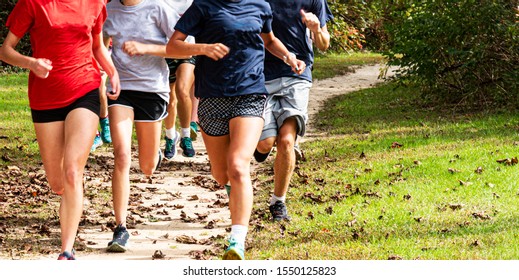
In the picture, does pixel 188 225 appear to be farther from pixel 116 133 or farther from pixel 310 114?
pixel 310 114

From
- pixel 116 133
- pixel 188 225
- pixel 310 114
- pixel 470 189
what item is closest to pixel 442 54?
pixel 310 114

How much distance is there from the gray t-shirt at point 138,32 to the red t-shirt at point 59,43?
94 cm

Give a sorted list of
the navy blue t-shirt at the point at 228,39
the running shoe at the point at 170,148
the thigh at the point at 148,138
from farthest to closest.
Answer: the running shoe at the point at 170,148 < the thigh at the point at 148,138 < the navy blue t-shirt at the point at 228,39

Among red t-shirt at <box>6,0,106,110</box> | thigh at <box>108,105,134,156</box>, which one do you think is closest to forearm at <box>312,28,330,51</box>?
thigh at <box>108,105,134,156</box>

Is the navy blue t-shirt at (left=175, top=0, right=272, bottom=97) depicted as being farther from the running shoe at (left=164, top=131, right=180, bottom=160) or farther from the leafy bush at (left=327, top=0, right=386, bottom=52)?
the leafy bush at (left=327, top=0, right=386, bottom=52)

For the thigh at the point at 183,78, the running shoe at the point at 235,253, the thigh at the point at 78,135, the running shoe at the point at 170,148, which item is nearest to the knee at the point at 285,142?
the running shoe at the point at 235,253

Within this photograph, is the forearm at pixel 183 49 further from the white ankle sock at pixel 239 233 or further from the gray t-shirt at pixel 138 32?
the white ankle sock at pixel 239 233

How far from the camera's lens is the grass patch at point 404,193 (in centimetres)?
717

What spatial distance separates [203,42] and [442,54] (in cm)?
1041

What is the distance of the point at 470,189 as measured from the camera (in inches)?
366

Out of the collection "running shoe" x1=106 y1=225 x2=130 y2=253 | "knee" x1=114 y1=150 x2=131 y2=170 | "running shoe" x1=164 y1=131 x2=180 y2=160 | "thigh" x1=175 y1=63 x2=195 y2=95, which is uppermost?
"knee" x1=114 y1=150 x2=131 y2=170

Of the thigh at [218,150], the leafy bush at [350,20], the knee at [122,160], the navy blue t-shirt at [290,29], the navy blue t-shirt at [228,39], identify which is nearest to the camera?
the navy blue t-shirt at [228,39]

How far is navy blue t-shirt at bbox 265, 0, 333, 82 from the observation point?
27.1 feet

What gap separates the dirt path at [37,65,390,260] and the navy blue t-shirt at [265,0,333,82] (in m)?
1.41
